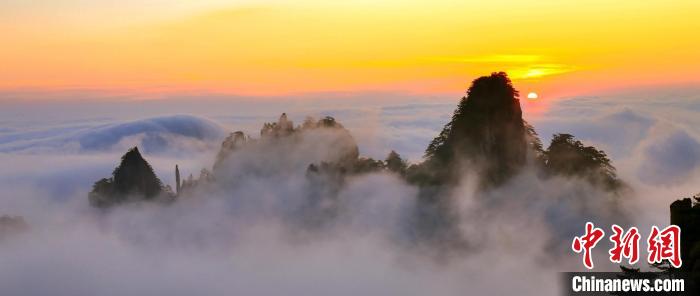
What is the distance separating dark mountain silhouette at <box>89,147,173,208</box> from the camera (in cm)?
7944

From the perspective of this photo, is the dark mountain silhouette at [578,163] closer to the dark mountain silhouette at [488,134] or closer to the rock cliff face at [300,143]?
the dark mountain silhouette at [488,134]

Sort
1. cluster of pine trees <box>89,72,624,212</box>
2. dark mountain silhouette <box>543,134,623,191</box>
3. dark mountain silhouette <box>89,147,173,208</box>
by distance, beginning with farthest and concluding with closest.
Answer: dark mountain silhouette <box>89,147,173,208</box> → cluster of pine trees <box>89,72,624,212</box> → dark mountain silhouette <box>543,134,623,191</box>

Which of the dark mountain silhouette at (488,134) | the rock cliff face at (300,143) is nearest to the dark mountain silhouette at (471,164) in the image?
the dark mountain silhouette at (488,134)

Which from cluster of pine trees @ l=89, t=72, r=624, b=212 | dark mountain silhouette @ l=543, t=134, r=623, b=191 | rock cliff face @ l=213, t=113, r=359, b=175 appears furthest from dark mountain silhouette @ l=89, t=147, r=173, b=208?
dark mountain silhouette @ l=543, t=134, r=623, b=191

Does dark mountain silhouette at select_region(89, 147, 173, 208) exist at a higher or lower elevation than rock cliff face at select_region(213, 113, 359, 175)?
lower

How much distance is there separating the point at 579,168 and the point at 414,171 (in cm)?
1284

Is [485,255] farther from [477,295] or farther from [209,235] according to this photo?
[209,235]

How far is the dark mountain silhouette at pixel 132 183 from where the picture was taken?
7944 centimetres

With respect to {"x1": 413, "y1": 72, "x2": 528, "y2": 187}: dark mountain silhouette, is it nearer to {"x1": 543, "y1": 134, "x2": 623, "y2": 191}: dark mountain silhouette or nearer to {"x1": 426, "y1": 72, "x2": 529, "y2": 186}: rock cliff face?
{"x1": 426, "y1": 72, "x2": 529, "y2": 186}: rock cliff face

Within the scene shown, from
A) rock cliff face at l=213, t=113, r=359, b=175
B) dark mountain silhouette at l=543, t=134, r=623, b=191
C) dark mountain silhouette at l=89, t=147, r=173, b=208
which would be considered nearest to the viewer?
dark mountain silhouette at l=543, t=134, r=623, b=191

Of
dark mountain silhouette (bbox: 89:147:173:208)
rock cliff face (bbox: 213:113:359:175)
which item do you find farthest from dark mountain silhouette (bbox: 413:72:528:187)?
dark mountain silhouette (bbox: 89:147:173:208)

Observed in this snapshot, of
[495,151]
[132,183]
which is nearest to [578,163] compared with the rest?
[495,151]

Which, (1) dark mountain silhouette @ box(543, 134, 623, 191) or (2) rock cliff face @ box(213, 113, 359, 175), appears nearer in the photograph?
(1) dark mountain silhouette @ box(543, 134, 623, 191)

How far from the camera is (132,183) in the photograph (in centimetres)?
8031
